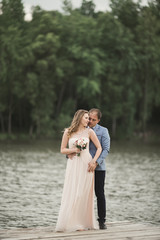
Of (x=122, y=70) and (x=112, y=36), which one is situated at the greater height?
(x=112, y=36)

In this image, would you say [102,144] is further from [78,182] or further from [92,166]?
[78,182]

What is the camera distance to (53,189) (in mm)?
16625

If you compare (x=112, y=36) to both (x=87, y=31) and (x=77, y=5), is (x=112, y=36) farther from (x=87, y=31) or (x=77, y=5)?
Answer: (x=77, y=5)

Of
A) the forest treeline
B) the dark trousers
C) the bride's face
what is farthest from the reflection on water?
the forest treeline

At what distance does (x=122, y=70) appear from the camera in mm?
55531

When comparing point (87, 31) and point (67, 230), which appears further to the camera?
point (87, 31)

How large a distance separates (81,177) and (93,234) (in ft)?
3.05

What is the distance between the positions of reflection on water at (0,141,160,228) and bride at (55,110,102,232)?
3126 mm

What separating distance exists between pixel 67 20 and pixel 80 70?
5.85m

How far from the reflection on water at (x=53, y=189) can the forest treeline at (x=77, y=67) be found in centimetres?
2422

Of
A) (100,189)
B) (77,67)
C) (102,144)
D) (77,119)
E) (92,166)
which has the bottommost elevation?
(100,189)

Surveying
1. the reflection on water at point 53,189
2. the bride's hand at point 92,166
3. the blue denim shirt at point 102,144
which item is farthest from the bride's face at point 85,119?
the reflection on water at point 53,189

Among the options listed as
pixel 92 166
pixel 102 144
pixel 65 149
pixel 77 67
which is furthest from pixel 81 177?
pixel 77 67

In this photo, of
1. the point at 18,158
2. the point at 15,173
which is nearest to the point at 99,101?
the point at 18,158
